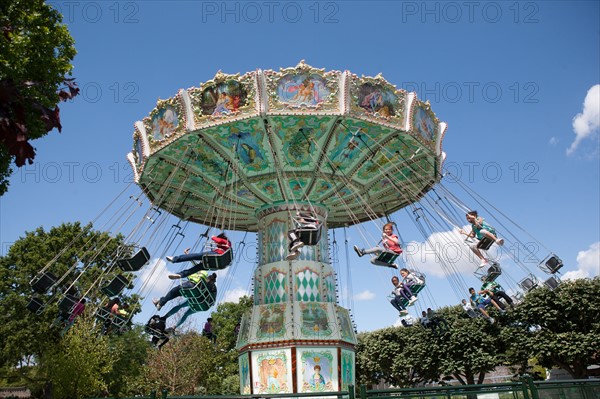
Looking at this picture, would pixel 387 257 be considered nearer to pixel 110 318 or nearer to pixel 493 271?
pixel 493 271

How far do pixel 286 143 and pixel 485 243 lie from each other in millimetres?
5487

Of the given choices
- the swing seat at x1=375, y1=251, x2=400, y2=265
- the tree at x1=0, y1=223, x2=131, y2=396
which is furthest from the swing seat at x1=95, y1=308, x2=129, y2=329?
the tree at x1=0, y1=223, x2=131, y2=396

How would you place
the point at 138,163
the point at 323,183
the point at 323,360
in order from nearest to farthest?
1. the point at 323,360
2. the point at 138,163
3. the point at 323,183

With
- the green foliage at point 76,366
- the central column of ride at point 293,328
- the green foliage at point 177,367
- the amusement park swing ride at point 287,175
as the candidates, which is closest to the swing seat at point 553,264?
the amusement park swing ride at point 287,175

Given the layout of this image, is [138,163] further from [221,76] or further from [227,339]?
[227,339]

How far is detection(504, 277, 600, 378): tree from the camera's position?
20.2 meters

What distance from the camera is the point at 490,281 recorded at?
40.1 ft

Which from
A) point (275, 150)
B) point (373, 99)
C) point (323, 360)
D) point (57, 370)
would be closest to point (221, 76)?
point (275, 150)

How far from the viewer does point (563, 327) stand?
2111 centimetres

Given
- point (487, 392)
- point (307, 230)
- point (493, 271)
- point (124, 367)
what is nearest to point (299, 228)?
point (307, 230)

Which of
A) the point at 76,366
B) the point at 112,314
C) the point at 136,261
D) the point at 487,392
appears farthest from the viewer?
the point at 76,366

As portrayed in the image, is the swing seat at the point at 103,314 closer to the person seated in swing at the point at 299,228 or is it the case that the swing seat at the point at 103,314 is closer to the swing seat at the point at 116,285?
the swing seat at the point at 116,285

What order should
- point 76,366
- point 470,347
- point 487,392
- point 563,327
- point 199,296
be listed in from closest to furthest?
point 487,392 → point 199,296 → point 563,327 → point 76,366 → point 470,347

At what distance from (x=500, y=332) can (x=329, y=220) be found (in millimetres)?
11184
